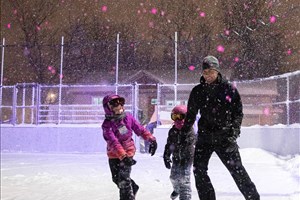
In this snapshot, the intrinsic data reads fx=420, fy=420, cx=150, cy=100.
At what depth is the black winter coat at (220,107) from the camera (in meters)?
3.87

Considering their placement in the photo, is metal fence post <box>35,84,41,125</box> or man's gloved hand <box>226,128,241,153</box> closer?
man's gloved hand <box>226,128,241,153</box>

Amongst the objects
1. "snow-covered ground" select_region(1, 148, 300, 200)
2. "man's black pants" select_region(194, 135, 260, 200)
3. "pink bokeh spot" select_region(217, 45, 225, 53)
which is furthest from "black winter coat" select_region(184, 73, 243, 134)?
"pink bokeh spot" select_region(217, 45, 225, 53)

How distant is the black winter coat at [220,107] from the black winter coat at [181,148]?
817mm

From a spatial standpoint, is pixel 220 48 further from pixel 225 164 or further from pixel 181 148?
pixel 225 164

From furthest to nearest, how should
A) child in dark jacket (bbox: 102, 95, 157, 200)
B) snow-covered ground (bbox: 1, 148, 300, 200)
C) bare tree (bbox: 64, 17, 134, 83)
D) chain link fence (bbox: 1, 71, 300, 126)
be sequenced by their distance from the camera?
1. bare tree (bbox: 64, 17, 134, 83)
2. chain link fence (bbox: 1, 71, 300, 126)
3. snow-covered ground (bbox: 1, 148, 300, 200)
4. child in dark jacket (bbox: 102, 95, 157, 200)

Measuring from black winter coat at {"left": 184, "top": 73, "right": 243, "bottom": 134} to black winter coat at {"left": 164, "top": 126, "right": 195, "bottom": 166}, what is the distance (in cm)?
82

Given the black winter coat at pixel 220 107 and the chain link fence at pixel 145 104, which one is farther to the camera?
the chain link fence at pixel 145 104

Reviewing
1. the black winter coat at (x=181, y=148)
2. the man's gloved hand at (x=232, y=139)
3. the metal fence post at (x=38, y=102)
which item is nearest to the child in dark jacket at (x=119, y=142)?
the black winter coat at (x=181, y=148)

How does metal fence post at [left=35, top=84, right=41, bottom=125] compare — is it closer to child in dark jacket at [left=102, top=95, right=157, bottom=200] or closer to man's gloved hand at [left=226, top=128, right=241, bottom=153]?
child in dark jacket at [left=102, top=95, right=157, bottom=200]

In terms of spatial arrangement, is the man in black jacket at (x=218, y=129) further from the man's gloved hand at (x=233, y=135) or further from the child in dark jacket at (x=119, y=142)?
the child in dark jacket at (x=119, y=142)

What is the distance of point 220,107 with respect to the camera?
389cm

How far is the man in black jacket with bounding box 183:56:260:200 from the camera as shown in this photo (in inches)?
151

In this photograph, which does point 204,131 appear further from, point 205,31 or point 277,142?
point 205,31

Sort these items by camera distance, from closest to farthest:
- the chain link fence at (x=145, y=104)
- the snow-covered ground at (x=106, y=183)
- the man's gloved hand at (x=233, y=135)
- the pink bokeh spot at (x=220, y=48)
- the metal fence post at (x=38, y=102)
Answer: the man's gloved hand at (x=233, y=135) → the snow-covered ground at (x=106, y=183) → the chain link fence at (x=145, y=104) → the metal fence post at (x=38, y=102) → the pink bokeh spot at (x=220, y=48)
